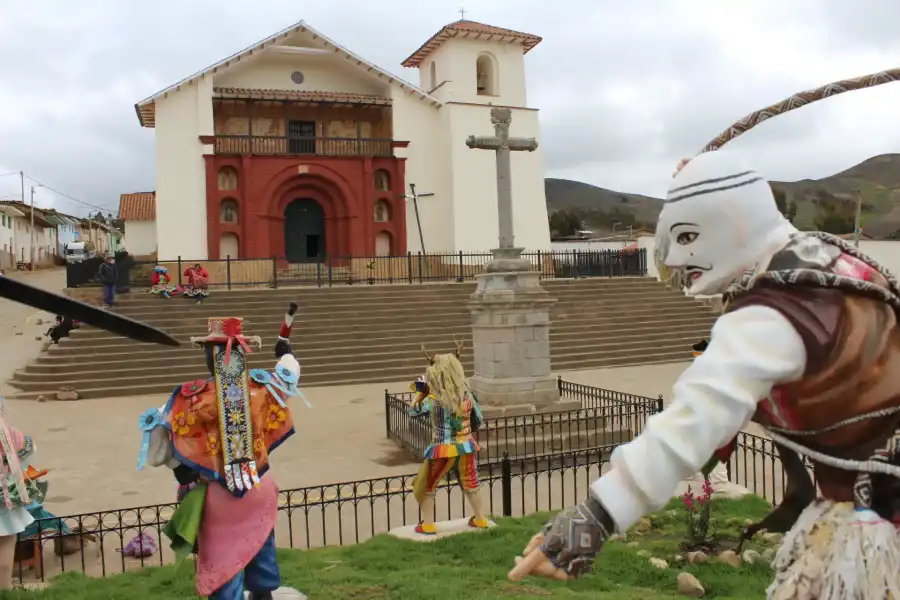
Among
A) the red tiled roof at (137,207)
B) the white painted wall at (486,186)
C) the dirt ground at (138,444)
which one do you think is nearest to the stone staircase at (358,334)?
the dirt ground at (138,444)

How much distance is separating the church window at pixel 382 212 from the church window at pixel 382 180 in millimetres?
569

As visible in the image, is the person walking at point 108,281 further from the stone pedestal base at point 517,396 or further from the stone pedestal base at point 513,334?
the stone pedestal base at point 517,396

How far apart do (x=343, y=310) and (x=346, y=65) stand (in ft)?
46.0

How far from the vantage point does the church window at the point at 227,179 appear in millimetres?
27575

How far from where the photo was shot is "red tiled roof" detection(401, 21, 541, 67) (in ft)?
96.8

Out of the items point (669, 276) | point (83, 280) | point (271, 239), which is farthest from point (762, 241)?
point (271, 239)

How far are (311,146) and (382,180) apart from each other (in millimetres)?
3118

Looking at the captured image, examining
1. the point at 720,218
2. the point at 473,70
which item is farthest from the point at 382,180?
the point at 720,218

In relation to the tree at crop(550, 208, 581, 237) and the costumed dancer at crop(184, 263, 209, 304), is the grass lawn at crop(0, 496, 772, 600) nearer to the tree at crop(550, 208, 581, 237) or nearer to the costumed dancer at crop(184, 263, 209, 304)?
the costumed dancer at crop(184, 263, 209, 304)

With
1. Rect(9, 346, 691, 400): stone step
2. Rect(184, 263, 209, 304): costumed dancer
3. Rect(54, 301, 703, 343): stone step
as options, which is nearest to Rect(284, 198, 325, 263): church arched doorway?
Rect(184, 263, 209, 304): costumed dancer

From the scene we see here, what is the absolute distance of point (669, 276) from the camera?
2262 mm

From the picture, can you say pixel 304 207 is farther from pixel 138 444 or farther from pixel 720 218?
pixel 720 218

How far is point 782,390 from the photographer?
195 centimetres

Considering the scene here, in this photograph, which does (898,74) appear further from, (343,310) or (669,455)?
(343,310)
